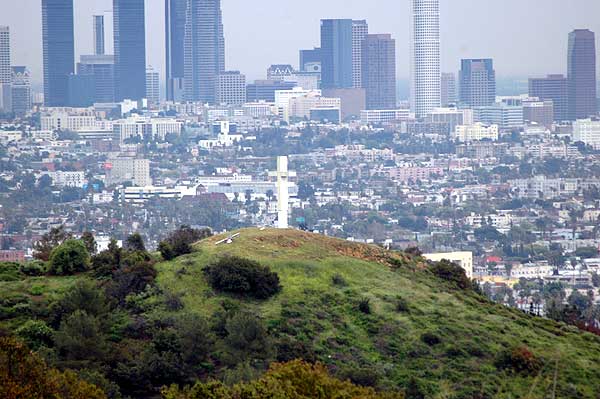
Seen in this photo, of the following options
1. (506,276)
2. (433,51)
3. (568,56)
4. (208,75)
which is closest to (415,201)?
(506,276)

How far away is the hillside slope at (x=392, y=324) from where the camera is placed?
24.7m

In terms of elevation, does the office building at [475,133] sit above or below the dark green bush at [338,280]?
above

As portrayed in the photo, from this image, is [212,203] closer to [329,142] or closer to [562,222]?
[562,222]

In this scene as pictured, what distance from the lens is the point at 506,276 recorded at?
73938 millimetres

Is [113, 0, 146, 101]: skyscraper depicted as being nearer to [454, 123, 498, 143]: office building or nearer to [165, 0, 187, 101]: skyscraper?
[165, 0, 187, 101]: skyscraper

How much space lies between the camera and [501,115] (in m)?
163

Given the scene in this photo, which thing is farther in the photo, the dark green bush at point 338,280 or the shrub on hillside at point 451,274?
the shrub on hillside at point 451,274

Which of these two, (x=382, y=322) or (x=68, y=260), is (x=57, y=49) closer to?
(x=68, y=260)

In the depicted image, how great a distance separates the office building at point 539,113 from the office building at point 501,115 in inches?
32.8

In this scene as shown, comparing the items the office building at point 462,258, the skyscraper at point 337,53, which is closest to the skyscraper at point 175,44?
the skyscraper at point 337,53

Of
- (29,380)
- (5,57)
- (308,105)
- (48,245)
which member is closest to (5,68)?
(5,57)

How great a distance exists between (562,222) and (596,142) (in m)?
47.3

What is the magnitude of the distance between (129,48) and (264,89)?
1528cm

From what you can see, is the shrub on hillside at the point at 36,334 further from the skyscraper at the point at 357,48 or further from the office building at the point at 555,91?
the skyscraper at the point at 357,48
